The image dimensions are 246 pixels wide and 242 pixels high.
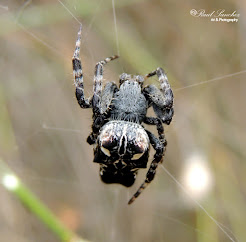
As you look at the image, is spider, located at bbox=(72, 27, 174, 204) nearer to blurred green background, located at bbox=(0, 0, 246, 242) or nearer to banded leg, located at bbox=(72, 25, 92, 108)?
banded leg, located at bbox=(72, 25, 92, 108)

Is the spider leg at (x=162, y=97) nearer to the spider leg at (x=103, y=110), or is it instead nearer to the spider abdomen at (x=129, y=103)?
the spider abdomen at (x=129, y=103)

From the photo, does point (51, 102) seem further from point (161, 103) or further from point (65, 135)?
point (161, 103)

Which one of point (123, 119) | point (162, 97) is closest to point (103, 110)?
point (123, 119)

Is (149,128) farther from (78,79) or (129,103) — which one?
(78,79)

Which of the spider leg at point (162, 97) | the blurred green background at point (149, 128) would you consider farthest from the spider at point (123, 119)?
the blurred green background at point (149, 128)

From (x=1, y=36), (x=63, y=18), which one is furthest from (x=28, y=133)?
(x=63, y=18)
